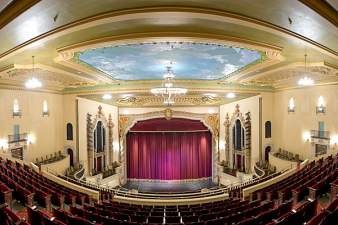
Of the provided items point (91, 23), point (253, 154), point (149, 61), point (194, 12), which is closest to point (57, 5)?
point (91, 23)

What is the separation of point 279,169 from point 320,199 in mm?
8244

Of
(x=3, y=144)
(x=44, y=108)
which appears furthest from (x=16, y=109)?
(x=44, y=108)

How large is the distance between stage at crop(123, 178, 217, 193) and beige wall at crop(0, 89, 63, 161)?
5.83 m

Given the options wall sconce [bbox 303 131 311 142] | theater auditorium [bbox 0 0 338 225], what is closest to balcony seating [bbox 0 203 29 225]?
theater auditorium [bbox 0 0 338 225]

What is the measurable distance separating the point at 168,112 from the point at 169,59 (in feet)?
29.7

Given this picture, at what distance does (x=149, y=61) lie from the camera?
30.1 feet

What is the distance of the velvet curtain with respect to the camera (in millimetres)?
19906

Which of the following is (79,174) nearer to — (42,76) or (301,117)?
(42,76)

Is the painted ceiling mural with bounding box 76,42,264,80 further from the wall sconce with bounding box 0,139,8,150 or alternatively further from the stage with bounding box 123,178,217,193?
the stage with bounding box 123,178,217,193

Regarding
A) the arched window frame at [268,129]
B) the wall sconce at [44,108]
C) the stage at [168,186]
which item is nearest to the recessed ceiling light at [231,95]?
the arched window frame at [268,129]

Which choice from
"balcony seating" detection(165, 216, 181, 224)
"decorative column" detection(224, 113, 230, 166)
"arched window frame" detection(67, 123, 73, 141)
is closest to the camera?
"balcony seating" detection(165, 216, 181, 224)

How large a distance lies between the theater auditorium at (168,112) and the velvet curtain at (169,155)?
0.23 feet

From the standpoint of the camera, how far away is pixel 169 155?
65.8ft

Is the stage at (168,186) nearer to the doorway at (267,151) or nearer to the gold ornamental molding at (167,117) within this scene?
the gold ornamental molding at (167,117)
